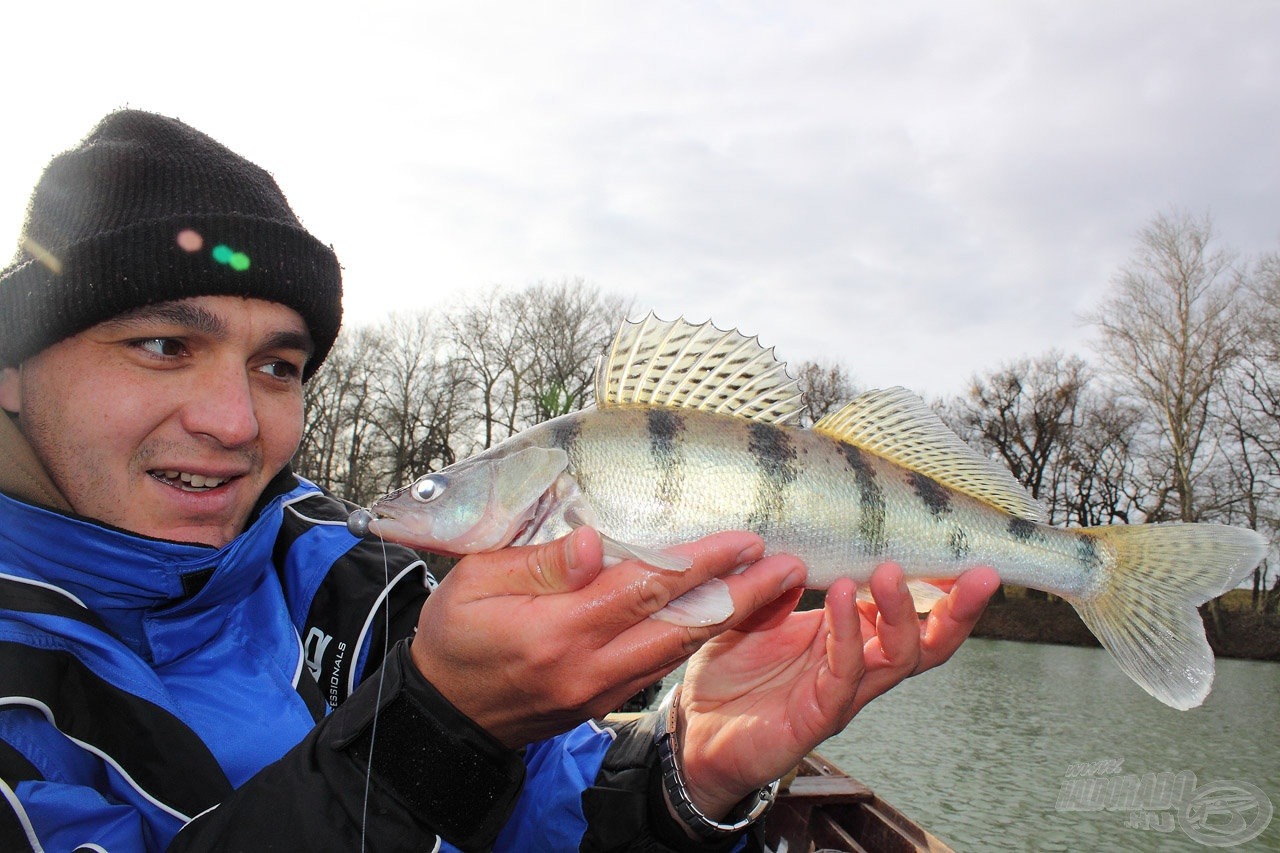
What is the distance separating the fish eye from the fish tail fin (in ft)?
7.35

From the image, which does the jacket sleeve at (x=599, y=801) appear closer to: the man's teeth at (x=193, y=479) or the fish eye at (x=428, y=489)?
the fish eye at (x=428, y=489)

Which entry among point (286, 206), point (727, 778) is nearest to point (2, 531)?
point (286, 206)

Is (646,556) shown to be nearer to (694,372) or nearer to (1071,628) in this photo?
(694,372)

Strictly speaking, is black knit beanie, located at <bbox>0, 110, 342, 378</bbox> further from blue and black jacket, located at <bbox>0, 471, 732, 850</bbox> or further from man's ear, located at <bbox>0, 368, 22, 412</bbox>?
blue and black jacket, located at <bbox>0, 471, 732, 850</bbox>

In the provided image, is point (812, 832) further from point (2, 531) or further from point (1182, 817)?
point (2, 531)

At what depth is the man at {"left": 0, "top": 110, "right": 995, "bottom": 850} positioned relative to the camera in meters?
1.77

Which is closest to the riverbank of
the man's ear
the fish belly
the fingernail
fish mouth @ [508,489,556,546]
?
the fish belly

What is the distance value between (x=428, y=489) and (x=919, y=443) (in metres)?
1.83

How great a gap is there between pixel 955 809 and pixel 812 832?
4421 mm

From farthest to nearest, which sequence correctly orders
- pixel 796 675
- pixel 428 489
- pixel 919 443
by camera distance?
1. pixel 919 443
2. pixel 796 675
3. pixel 428 489

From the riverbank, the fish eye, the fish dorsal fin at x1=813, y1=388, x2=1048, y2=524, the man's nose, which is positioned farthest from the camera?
the riverbank

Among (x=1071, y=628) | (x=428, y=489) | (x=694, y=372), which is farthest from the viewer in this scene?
(x=1071, y=628)

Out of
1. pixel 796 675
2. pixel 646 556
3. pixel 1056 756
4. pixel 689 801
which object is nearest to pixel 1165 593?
pixel 796 675

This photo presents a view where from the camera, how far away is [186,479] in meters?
2.28
